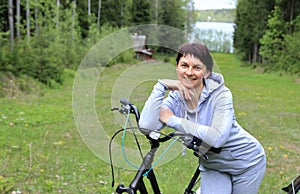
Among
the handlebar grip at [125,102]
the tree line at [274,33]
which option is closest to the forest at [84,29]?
the tree line at [274,33]

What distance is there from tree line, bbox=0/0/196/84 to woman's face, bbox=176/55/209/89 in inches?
18.2

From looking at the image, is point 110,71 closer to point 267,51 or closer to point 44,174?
point 44,174

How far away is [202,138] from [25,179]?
3.20m

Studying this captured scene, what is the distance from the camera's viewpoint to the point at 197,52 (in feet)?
7.80

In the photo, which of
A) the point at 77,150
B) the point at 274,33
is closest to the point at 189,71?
the point at 77,150

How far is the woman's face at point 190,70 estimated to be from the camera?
2.34 meters

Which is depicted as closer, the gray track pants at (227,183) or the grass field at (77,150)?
the gray track pants at (227,183)

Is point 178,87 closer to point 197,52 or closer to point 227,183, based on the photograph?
point 197,52

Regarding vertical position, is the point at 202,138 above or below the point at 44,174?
above

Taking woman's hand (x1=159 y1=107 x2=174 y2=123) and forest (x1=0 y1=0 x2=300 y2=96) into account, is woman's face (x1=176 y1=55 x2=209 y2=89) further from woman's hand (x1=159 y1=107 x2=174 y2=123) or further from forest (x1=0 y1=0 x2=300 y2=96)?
forest (x1=0 y1=0 x2=300 y2=96)

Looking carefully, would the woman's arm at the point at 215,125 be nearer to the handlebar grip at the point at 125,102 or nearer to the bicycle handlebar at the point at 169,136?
the bicycle handlebar at the point at 169,136

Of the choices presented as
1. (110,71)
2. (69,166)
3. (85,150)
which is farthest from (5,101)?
(110,71)

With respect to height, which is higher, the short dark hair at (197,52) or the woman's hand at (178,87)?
the short dark hair at (197,52)

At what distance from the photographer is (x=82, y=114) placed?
2.17 meters
